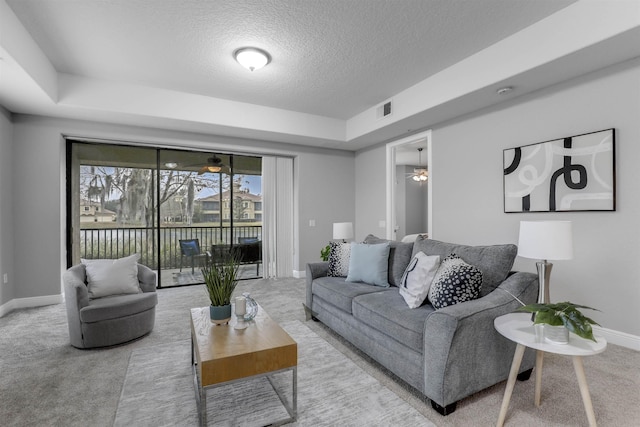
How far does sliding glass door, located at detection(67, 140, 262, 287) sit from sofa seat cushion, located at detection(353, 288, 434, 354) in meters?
2.65

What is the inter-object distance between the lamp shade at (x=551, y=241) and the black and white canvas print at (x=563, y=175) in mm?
1153

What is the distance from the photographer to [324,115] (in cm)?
519

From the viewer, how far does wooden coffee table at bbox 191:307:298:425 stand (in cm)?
159

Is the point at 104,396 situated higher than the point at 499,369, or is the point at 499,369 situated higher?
the point at 499,369

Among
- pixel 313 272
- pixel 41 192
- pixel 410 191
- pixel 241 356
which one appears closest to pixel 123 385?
pixel 241 356

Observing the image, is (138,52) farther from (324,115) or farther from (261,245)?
(261,245)

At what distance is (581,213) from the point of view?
2.87 m

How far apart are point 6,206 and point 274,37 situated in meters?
3.82

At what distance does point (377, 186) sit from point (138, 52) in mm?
3997

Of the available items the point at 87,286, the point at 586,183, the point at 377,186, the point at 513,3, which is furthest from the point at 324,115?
the point at 87,286

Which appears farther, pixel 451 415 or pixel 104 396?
pixel 104 396

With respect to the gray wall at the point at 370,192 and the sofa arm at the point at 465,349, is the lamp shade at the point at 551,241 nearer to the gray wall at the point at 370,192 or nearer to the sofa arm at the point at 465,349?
the sofa arm at the point at 465,349

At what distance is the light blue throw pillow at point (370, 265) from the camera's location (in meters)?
2.95

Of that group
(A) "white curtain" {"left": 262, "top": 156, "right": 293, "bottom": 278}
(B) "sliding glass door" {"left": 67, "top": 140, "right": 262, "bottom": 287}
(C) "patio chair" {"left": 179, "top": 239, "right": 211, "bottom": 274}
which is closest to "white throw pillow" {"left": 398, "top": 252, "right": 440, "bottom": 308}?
(B) "sliding glass door" {"left": 67, "top": 140, "right": 262, "bottom": 287}
